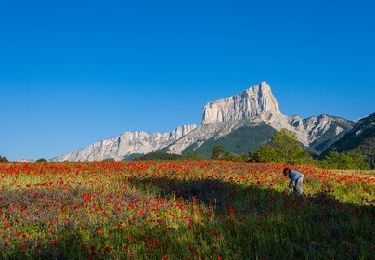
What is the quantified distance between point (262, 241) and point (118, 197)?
6110 millimetres

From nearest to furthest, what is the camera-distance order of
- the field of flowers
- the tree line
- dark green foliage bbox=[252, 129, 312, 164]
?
1. the field of flowers
2. the tree line
3. dark green foliage bbox=[252, 129, 312, 164]

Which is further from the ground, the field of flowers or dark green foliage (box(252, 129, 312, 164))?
dark green foliage (box(252, 129, 312, 164))

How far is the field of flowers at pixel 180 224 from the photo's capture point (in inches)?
307

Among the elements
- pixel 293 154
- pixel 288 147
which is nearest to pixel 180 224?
pixel 293 154

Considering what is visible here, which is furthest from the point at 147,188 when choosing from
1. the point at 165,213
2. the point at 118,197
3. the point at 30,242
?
the point at 30,242

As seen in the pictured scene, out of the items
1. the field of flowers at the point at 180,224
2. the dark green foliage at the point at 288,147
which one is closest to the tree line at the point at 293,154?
the dark green foliage at the point at 288,147

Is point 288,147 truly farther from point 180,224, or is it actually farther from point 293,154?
point 180,224

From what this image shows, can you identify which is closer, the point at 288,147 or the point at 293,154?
the point at 293,154

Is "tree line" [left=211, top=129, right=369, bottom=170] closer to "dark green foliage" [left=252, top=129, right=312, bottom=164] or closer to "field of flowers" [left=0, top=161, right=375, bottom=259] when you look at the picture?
"dark green foliage" [left=252, top=129, right=312, bottom=164]

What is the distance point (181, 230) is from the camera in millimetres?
9336

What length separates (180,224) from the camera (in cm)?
998

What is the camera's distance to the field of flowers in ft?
25.6

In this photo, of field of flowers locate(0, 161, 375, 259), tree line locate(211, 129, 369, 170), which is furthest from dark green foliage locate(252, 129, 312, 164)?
field of flowers locate(0, 161, 375, 259)

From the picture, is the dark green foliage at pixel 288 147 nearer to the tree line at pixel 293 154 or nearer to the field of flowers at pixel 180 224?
the tree line at pixel 293 154
